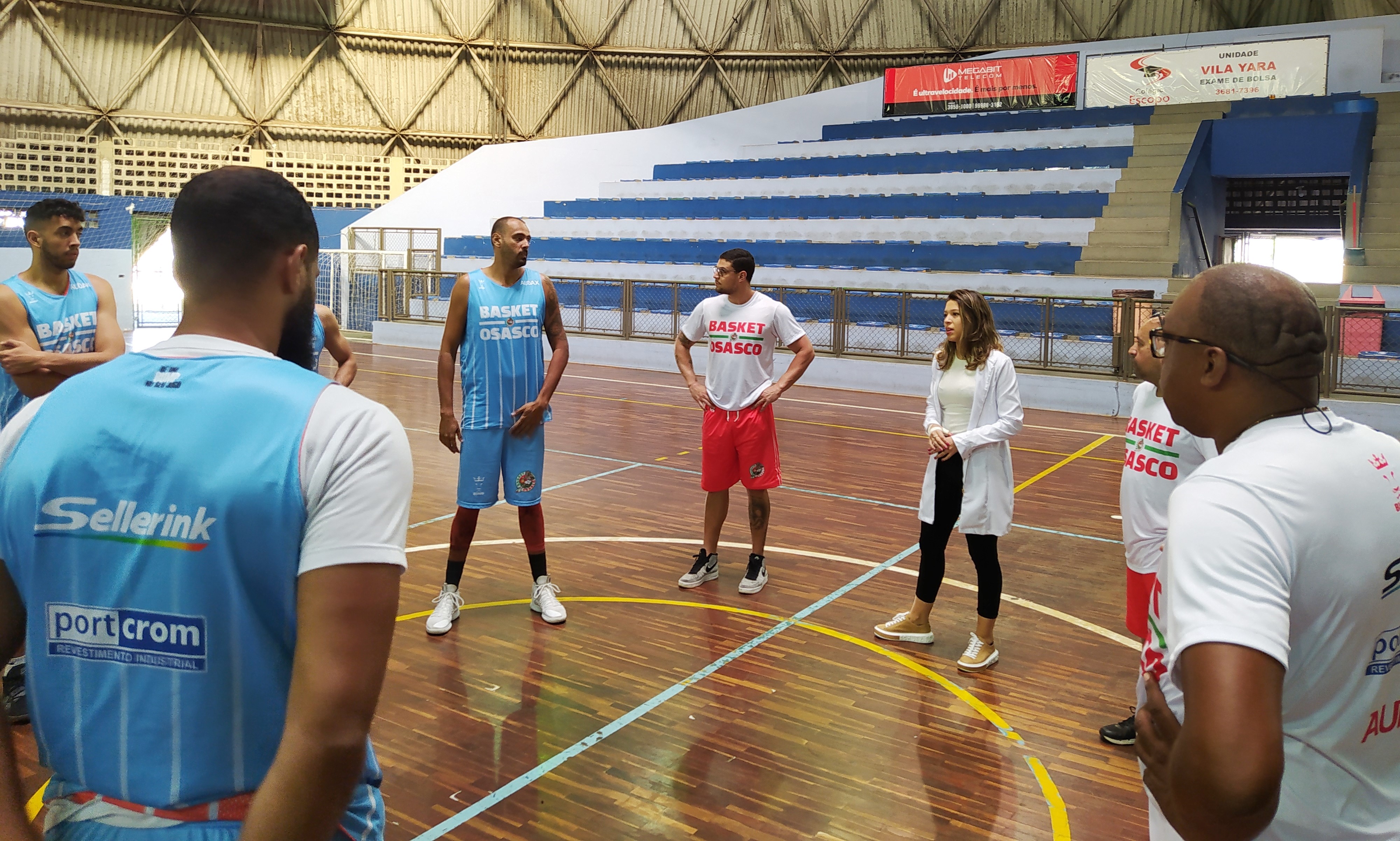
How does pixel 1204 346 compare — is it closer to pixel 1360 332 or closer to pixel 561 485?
pixel 561 485

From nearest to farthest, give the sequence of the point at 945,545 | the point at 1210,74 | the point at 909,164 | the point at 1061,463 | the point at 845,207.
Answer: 1. the point at 945,545
2. the point at 1061,463
3. the point at 1210,74
4. the point at 845,207
5. the point at 909,164

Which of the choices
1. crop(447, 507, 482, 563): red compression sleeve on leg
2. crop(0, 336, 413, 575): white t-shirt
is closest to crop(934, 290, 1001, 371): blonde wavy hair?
crop(447, 507, 482, 563): red compression sleeve on leg

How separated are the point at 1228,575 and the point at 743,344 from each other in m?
4.33

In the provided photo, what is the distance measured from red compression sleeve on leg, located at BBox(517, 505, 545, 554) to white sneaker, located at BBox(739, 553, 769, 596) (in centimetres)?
112

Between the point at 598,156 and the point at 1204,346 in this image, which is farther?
the point at 598,156

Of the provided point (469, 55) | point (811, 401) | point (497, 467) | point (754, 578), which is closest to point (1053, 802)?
point (754, 578)

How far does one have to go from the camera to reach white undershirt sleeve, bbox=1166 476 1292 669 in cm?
128

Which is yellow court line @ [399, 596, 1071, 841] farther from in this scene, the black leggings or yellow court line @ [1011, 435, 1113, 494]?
yellow court line @ [1011, 435, 1113, 494]

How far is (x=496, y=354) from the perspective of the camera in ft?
16.4

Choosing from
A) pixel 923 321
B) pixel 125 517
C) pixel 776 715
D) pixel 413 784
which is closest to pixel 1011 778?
pixel 776 715

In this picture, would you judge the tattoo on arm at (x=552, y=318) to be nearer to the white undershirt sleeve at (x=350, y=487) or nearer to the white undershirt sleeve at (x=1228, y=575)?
the white undershirt sleeve at (x=350, y=487)

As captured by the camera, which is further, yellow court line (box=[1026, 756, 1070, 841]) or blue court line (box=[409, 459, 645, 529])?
blue court line (box=[409, 459, 645, 529])

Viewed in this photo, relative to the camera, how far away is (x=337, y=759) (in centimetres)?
130

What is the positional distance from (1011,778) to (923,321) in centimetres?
1101
